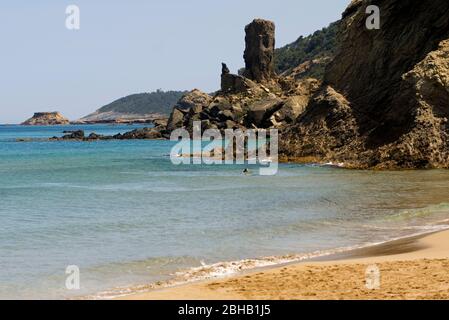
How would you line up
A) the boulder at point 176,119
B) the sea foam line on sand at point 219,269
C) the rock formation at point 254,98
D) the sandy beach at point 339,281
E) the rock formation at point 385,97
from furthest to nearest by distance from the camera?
the boulder at point 176,119 → the rock formation at point 254,98 → the rock formation at point 385,97 → the sea foam line on sand at point 219,269 → the sandy beach at point 339,281

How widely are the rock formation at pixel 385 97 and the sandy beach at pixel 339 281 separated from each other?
23.0 metres

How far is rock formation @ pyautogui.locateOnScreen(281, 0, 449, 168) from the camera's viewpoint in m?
37.7

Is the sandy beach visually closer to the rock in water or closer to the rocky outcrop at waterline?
the rocky outcrop at waterline

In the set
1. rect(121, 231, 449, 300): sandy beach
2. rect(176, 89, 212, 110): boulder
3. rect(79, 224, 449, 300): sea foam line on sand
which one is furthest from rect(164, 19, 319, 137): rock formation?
rect(121, 231, 449, 300): sandy beach

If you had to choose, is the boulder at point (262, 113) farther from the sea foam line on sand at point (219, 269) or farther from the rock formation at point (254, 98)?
the sea foam line on sand at point (219, 269)

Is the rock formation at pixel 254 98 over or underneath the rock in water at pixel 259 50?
underneath

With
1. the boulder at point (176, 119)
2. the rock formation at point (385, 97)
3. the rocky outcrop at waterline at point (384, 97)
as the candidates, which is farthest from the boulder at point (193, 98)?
the rock formation at point (385, 97)

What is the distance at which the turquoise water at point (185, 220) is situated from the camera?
1556cm

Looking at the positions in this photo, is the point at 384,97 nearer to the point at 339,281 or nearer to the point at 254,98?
the point at 339,281

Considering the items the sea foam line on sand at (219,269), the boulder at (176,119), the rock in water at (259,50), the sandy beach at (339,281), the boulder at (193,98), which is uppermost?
the rock in water at (259,50)

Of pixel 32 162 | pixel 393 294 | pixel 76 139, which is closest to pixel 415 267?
pixel 393 294

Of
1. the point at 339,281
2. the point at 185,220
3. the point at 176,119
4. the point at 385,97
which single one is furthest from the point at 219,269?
the point at 176,119

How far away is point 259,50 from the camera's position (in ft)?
382
